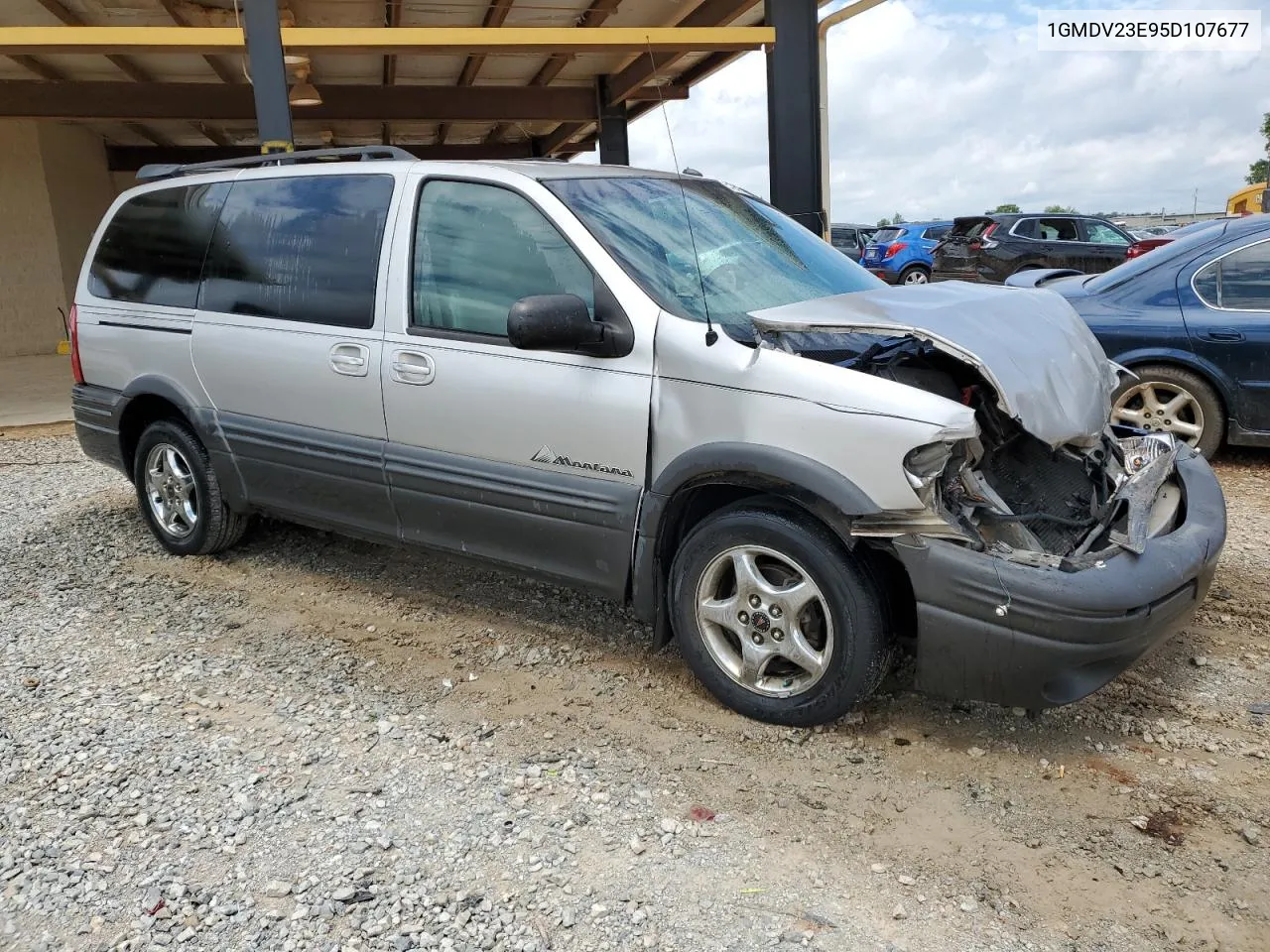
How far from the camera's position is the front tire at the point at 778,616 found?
3004 mm

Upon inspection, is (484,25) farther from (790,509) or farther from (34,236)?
(790,509)

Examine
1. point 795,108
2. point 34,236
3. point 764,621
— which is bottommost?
point 764,621

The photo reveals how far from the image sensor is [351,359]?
398cm

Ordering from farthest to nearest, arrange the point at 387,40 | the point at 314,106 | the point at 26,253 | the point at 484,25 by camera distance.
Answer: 1. the point at 26,253
2. the point at 314,106
3. the point at 484,25
4. the point at 387,40

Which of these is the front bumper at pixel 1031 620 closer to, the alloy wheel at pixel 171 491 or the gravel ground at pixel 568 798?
the gravel ground at pixel 568 798

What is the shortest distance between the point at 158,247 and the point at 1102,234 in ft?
49.1

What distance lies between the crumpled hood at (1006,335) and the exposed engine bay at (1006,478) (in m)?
0.04

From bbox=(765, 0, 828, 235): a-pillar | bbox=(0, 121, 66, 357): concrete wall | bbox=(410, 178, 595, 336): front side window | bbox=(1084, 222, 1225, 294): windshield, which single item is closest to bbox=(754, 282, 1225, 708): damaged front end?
bbox=(410, 178, 595, 336): front side window

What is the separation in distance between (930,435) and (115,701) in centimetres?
296

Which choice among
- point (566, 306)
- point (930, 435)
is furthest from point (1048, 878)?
point (566, 306)

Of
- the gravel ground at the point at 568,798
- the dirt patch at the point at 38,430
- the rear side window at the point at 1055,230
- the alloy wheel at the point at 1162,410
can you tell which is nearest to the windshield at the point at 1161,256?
the alloy wheel at the point at 1162,410

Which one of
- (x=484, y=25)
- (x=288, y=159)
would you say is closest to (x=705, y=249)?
(x=288, y=159)

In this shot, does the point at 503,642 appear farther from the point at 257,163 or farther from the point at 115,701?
the point at 257,163

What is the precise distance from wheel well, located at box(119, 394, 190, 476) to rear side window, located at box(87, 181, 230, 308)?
49cm
